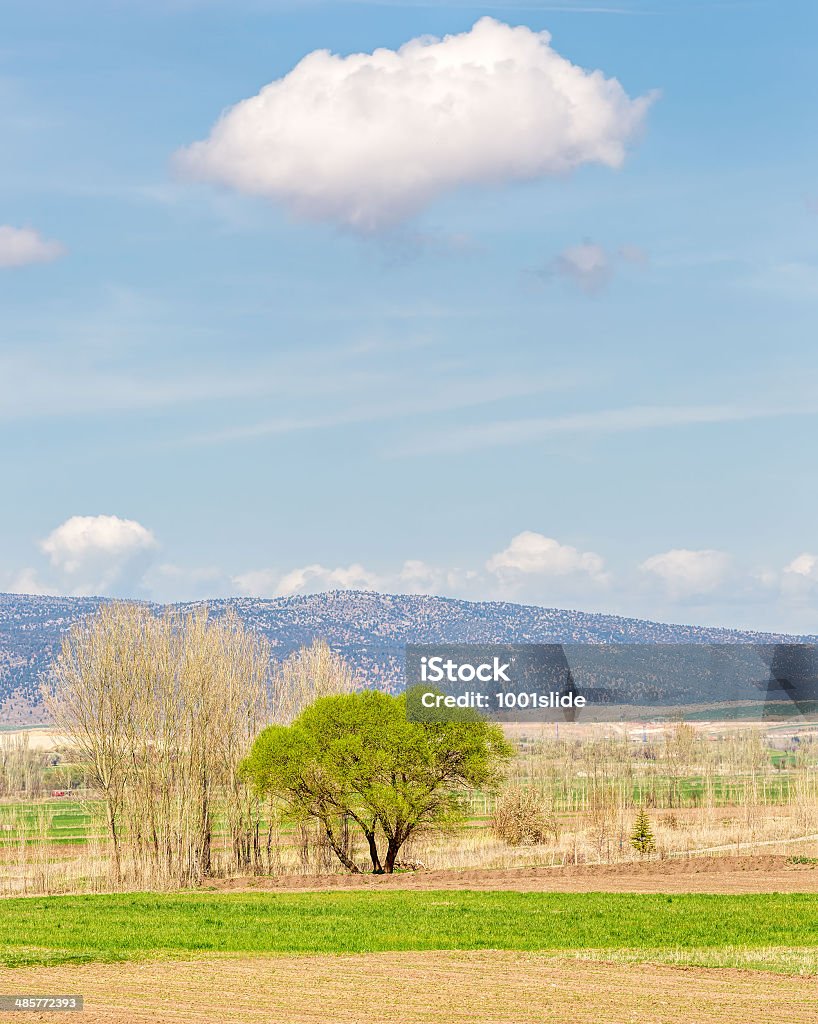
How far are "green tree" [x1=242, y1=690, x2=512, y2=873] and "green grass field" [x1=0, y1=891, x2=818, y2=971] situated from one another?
1128 cm

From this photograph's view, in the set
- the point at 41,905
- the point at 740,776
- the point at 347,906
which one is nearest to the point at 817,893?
the point at 347,906

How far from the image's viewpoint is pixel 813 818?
2601 inches

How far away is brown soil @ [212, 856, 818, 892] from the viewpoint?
40500 mm

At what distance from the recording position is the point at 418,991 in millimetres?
21172

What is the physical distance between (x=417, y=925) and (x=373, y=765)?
68.9ft

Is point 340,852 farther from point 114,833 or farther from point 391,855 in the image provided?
point 114,833

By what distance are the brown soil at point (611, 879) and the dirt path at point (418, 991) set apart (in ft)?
53.9

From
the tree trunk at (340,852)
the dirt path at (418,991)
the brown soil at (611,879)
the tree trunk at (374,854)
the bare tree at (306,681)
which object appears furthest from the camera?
the bare tree at (306,681)

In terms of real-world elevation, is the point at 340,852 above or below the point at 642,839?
above

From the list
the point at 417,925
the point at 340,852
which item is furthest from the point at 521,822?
the point at 417,925

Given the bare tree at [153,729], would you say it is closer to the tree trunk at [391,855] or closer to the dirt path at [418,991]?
the tree trunk at [391,855]

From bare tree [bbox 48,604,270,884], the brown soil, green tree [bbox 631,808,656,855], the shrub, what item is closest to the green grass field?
the brown soil

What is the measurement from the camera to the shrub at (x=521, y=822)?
211 ft

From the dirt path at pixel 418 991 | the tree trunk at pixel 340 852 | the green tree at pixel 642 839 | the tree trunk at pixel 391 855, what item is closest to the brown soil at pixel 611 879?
the tree trunk at pixel 391 855
